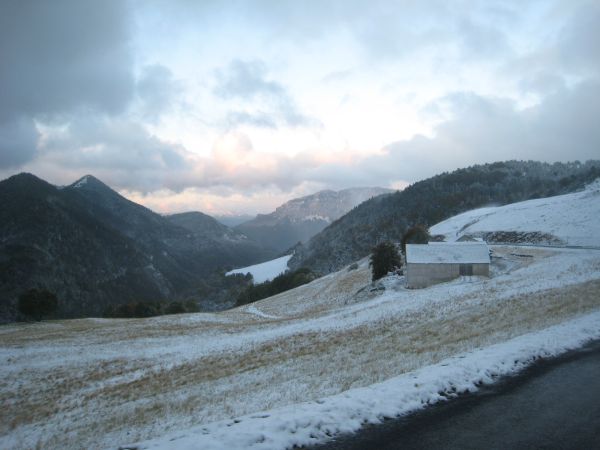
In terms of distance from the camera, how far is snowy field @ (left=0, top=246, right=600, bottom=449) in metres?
10.6

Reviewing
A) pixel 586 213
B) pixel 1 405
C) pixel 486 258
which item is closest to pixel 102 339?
pixel 1 405

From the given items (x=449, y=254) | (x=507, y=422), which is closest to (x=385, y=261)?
(x=449, y=254)

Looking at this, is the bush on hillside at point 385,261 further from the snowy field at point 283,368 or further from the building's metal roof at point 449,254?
the snowy field at point 283,368

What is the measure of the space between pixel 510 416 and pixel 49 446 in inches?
616

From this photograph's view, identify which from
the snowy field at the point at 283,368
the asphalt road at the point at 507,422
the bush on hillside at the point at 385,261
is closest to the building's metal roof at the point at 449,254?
the bush on hillside at the point at 385,261

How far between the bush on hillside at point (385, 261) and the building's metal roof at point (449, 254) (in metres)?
7.48

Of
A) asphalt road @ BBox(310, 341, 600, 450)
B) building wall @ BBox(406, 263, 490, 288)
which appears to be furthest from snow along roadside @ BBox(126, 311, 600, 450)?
building wall @ BBox(406, 263, 490, 288)

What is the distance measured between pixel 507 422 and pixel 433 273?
155 ft

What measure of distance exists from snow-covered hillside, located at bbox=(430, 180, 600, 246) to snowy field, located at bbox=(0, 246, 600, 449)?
3853 centimetres

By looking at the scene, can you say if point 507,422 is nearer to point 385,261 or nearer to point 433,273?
point 433,273

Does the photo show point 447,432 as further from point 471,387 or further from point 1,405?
point 1,405

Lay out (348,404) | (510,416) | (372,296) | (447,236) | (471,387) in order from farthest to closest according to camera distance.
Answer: (447,236)
(372,296)
(471,387)
(348,404)
(510,416)

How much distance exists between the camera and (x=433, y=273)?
179 ft

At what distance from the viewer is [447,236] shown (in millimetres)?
118688
